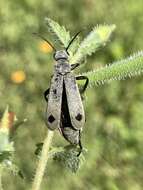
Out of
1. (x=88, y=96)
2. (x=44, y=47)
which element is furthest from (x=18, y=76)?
(x=88, y=96)

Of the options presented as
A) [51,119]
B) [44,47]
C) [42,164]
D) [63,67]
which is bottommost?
[42,164]

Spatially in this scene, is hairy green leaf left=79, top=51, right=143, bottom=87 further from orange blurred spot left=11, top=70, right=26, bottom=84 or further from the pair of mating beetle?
orange blurred spot left=11, top=70, right=26, bottom=84

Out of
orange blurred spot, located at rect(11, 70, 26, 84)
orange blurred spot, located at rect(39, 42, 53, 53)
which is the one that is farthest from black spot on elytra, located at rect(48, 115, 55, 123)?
orange blurred spot, located at rect(39, 42, 53, 53)

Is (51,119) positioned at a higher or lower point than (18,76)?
lower

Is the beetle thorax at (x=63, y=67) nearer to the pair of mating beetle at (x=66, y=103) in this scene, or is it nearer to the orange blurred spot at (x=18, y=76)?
the pair of mating beetle at (x=66, y=103)

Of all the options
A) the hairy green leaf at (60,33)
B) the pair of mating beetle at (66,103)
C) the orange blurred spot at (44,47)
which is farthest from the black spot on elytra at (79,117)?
the orange blurred spot at (44,47)

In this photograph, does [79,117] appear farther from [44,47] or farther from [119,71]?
[44,47]

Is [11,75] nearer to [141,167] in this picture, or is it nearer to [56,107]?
[141,167]
